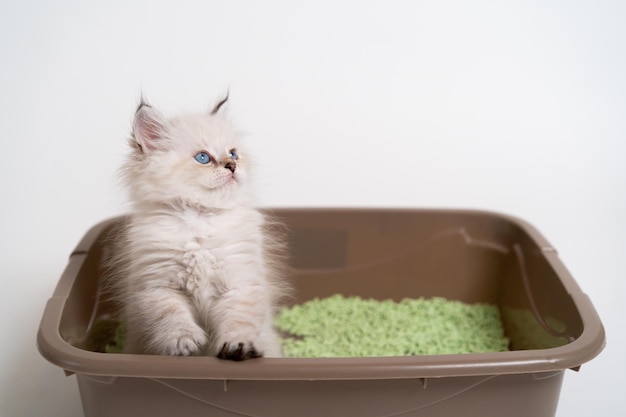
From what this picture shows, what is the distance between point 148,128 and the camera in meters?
1.42

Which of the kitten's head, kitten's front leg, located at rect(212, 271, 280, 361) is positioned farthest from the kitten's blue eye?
kitten's front leg, located at rect(212, 271, 280, 361)

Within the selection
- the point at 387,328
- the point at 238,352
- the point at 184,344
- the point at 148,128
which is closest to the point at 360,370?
the point at 238,352

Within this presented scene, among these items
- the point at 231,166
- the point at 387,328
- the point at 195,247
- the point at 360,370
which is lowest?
the point at 387,328

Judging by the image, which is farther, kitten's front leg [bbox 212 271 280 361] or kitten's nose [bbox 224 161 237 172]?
kitten's nose [bbox 224 161 237 172]

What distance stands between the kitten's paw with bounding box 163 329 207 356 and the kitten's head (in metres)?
0.31

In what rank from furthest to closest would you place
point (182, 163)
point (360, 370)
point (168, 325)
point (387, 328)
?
point (387, 328), point (182, 163), point (168, 325), point (360, 370)

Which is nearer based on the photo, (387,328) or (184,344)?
(184,344)

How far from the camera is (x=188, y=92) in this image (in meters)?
2.38

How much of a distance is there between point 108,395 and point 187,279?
11.5 inches

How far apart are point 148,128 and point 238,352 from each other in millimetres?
566

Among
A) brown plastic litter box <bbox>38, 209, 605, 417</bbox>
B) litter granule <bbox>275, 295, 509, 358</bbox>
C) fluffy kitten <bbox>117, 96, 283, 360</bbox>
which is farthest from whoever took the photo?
litter granule <bbox>275, 295, 509, 358</bbox>

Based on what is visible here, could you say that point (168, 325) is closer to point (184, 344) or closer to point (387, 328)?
point (184, 344)

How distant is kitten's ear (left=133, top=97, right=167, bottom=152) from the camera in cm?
139

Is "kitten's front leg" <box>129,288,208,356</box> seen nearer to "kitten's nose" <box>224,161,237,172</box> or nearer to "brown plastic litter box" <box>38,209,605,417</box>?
"brown plastic litter box" <box>38,209,605,417</box>
